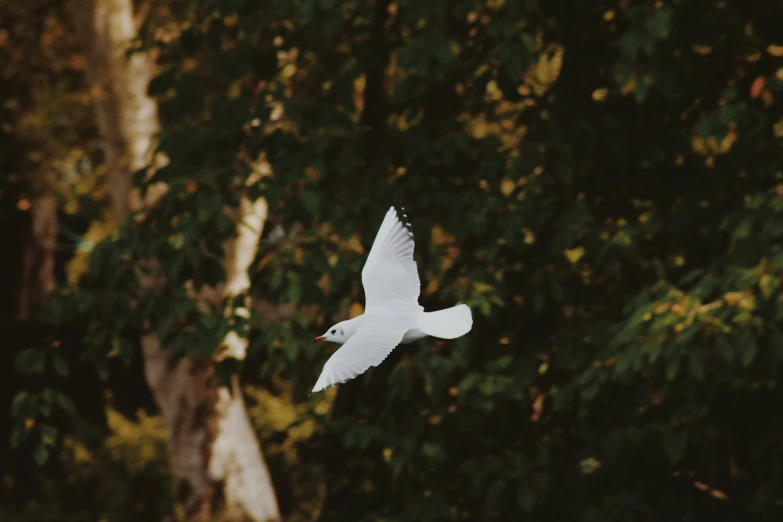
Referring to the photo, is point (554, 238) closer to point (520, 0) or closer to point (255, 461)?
point (520, 0)

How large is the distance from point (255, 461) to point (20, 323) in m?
4.92

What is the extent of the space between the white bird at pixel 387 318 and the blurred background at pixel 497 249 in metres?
0.86

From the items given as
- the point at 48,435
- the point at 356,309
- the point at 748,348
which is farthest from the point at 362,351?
the point at 48,435

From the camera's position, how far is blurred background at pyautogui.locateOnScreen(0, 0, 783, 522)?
629 cm

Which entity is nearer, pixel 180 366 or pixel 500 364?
pixel 500 364

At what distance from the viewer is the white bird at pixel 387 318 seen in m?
4.27

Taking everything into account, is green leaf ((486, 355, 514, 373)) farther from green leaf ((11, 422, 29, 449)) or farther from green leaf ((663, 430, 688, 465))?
green leaf ((11, 422, 29, 449))

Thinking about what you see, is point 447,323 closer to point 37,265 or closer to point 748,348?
point 748,348

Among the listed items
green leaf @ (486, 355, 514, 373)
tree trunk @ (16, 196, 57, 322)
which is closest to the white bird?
green leaf @ (486, 355, 514, 373)

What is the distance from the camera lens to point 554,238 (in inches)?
265

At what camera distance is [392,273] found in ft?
17.5

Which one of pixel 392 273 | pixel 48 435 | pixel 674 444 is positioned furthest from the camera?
pixel 48 435

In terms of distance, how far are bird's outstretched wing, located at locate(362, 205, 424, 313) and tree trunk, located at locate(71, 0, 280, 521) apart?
3.28 m

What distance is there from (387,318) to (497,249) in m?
2.14
